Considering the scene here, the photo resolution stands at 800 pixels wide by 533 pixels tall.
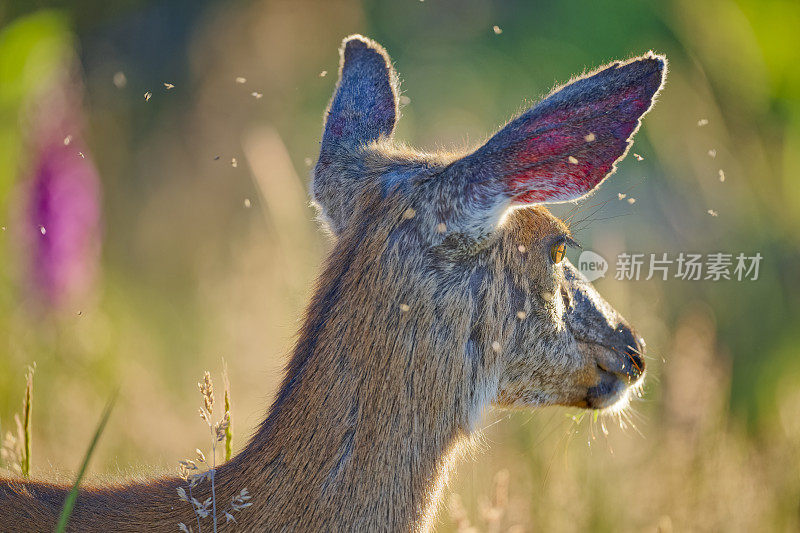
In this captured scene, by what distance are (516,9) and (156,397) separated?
23.7 feet

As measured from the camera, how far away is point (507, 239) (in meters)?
2.11

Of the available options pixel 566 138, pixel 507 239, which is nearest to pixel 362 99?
pixel 507 239

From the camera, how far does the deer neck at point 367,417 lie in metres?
1.94

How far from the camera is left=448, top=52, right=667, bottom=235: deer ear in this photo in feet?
6.08

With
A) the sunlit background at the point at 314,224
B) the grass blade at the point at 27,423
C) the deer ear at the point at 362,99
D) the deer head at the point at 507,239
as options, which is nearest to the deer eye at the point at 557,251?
the deer head at the point at 507,239

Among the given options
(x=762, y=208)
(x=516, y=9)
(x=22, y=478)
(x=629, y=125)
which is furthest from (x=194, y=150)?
(x=629, y=125)

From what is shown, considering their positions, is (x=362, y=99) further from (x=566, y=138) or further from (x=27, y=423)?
(x=27, y=423)

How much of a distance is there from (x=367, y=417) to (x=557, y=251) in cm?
69

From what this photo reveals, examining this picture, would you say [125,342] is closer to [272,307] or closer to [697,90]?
[272,307]

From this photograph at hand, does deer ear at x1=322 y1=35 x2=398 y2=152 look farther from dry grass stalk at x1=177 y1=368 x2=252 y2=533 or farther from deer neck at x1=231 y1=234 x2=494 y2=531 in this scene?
dry grass stalk at x1=177 y1=368 x2=252 y2=533

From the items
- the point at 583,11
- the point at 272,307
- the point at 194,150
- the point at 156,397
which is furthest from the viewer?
the point at 583,11

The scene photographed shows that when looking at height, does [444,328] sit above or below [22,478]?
above

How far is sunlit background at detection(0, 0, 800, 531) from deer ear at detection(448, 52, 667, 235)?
0.60 metres

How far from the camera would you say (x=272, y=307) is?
4527 millimetres
